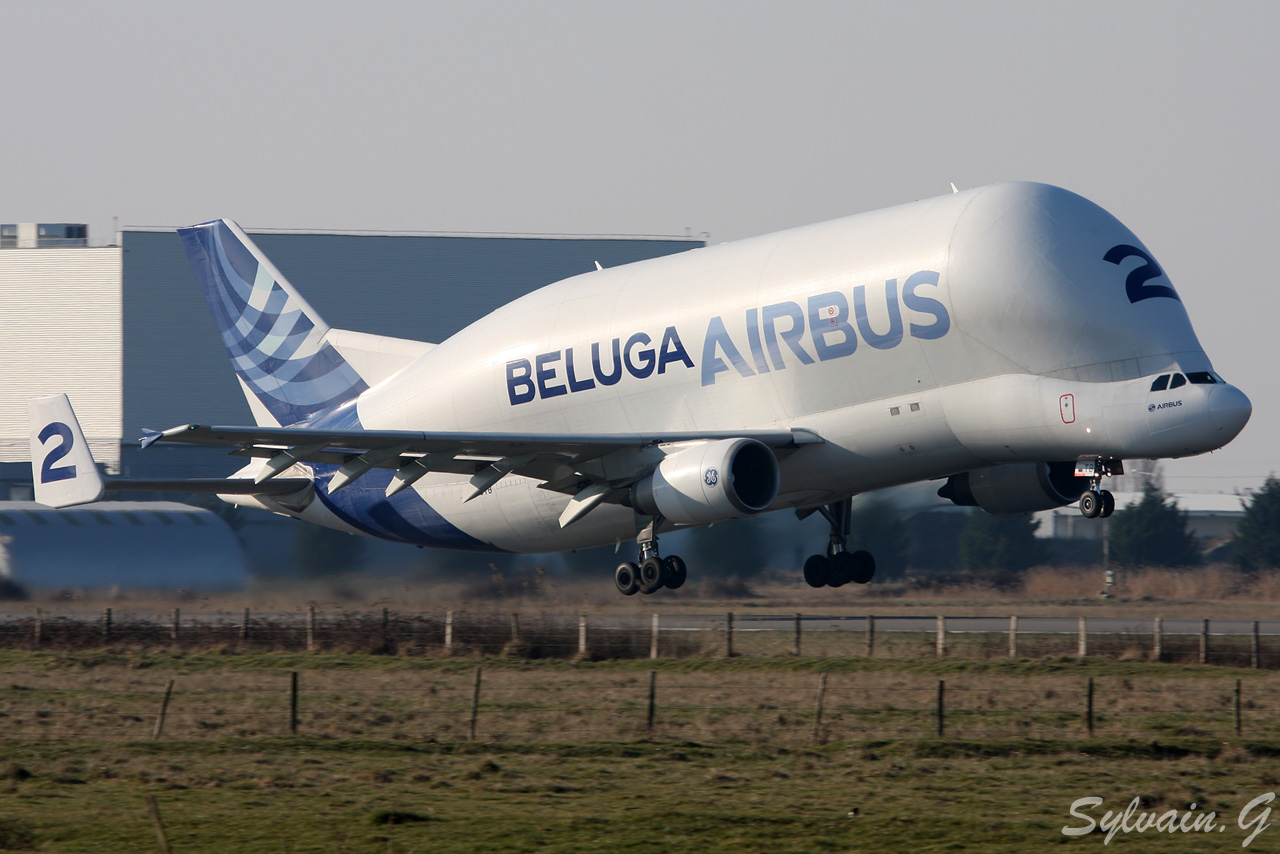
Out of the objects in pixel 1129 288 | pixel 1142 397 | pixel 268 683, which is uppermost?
pixel 1129 288

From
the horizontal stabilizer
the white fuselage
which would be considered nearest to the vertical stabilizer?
the horizontal stabilizer

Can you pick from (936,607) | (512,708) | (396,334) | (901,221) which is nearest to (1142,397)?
Result: (901,221)

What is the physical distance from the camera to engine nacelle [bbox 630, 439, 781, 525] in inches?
1188

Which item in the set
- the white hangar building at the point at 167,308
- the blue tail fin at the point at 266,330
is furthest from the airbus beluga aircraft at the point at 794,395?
the white hangar building at the point at 167,308

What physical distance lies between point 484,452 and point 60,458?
30.7 ft

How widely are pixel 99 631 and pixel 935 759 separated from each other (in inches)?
1151

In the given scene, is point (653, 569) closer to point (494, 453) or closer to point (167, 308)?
point (494, 453)

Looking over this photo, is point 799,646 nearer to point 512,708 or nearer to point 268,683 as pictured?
point 512,708

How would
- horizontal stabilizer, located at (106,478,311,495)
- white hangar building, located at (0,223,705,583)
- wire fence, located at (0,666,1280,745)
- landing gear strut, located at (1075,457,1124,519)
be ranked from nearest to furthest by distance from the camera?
landing gear strut, located at (1075,457,1124,519)
wire fence, located at (0,666,1280,745)
horizontal stabilizer, located at (106,478,311,495)
white hangar building, located at (0,223,705,583)

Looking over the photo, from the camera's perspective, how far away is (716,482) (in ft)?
98.8

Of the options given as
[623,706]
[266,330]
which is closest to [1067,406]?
[623,706]

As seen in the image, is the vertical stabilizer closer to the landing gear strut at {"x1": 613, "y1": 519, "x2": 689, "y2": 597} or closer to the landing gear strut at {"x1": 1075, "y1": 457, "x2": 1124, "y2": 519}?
the landing gear strut at {"x1": 613, "y1": 519, "x2": 689, "y2": 597}

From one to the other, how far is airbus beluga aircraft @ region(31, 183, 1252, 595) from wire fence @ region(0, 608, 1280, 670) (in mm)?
5410

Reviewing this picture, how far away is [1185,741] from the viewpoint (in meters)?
27.3
